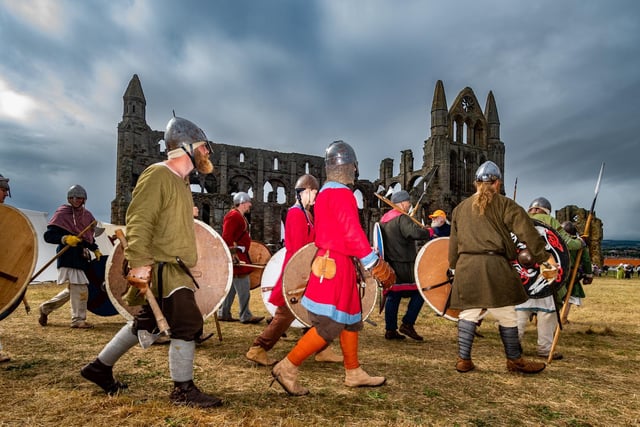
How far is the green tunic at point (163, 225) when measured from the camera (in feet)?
8.82

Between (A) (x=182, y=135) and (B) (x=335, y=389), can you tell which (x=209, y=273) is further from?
(B) (x=335, y=389)

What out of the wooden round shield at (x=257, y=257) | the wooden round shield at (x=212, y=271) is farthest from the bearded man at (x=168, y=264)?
the wooden round shield at (x=257, y=257)

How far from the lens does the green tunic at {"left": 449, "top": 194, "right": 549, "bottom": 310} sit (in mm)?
3787

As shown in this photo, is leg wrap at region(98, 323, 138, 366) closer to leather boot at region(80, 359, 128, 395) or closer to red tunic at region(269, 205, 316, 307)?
leather boot at region(80, 359, 128, 395)

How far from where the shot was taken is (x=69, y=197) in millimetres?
6332

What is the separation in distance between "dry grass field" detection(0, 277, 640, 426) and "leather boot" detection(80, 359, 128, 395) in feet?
0.27

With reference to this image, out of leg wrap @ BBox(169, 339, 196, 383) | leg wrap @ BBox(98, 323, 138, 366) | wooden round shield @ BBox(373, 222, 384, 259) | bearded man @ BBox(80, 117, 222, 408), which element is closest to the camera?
bearded man @ BBox(80, 117, 222, 408)

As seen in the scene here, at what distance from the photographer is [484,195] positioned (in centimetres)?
397

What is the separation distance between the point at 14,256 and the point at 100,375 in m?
1.27

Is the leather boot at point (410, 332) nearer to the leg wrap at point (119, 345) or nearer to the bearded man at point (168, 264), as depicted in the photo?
the bearded man at point (168, 264)

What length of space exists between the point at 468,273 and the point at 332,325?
1598mm

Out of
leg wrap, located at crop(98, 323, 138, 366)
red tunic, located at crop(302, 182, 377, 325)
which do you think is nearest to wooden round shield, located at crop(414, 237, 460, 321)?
red tunic, located at crop(302, 182, 377, 325)

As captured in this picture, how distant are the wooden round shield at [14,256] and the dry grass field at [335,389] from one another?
747 millimetres

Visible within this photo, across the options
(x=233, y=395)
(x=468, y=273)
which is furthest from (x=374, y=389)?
(x=468, y=273)
